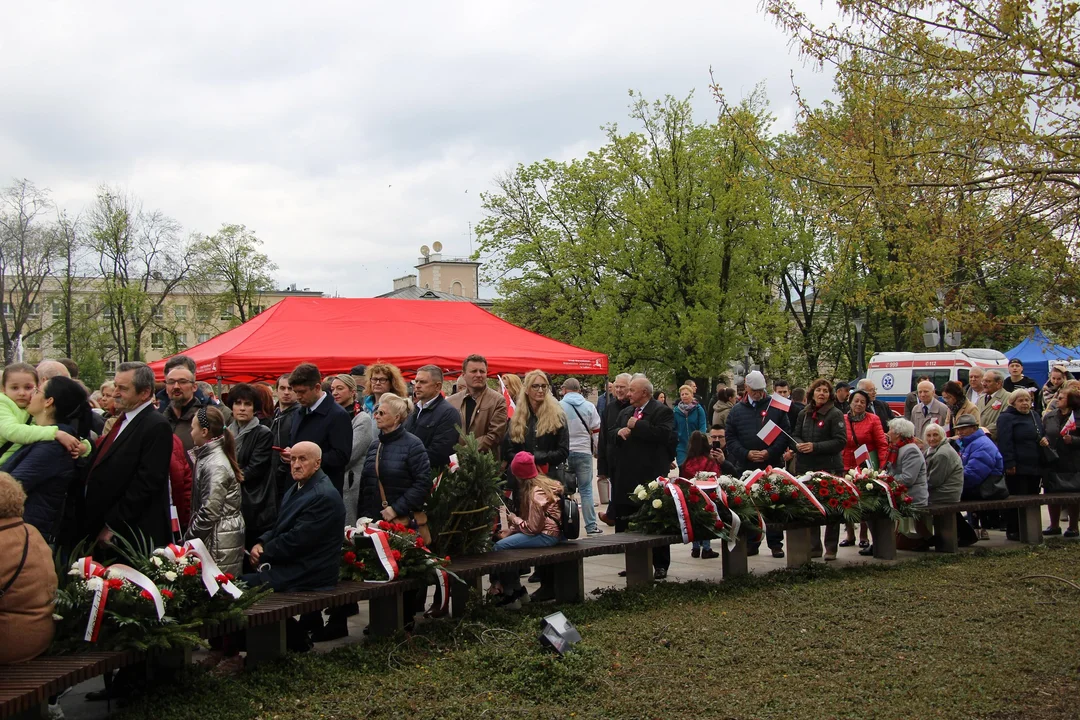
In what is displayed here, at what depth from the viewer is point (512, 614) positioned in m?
7.38

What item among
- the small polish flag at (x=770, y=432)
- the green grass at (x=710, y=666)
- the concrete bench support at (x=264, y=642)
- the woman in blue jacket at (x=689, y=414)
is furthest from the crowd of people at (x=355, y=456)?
the woman in blue jacket at (x=689, y=414)

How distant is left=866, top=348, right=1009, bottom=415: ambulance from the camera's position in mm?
25438

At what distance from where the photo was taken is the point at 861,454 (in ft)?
34.3

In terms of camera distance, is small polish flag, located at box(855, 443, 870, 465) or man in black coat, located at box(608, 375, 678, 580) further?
small polish flag, located at box(855, 443, 870, 465)

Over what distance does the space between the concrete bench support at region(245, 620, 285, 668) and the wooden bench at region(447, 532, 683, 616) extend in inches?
53.9

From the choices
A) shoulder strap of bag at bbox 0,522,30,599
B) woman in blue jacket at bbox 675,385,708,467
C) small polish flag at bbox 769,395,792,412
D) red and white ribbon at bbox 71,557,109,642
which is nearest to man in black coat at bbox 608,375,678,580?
small polish flag at bbox 769,395,792,412

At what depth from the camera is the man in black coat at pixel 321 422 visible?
7023mm

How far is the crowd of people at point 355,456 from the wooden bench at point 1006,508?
0.18 metres

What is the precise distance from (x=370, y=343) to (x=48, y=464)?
864cm

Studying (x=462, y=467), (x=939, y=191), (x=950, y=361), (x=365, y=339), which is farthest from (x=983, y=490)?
(x=950, y=361)

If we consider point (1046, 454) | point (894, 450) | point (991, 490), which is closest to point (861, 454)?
point (894, 450)

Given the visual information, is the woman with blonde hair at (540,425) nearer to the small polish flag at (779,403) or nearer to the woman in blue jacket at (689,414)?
the small polish flag at (779,403)

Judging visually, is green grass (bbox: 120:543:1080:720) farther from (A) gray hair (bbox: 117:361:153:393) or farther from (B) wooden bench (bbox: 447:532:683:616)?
(A) gray hair (bbox: 117:361:153:393)

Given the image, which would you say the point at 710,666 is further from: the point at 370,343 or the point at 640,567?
the point at 370,343
